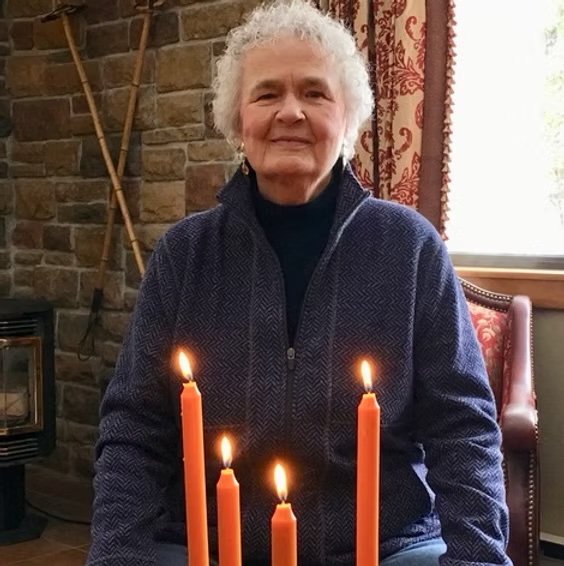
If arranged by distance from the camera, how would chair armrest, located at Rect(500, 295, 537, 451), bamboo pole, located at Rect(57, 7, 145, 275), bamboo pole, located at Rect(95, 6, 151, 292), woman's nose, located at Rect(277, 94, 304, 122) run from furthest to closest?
bamboo pole, located at Rect(57, 7, 145, 275), bamboo pole, located at Rect(95, 6, 151, 292), chair armrest, located at Rect(500, 295, 537, 451), woman's nose, located at Rect(277, 94, 304, 122)

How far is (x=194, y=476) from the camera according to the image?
2.65 feet

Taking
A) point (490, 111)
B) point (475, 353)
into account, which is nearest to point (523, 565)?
point (475, 353)

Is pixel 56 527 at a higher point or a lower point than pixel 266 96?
lower

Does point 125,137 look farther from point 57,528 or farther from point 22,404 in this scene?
point 57,528

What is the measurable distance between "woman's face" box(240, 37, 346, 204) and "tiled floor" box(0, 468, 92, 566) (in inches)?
73.2

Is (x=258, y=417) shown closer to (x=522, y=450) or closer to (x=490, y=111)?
(x=522, y=450)

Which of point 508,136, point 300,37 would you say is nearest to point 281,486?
point 300,37

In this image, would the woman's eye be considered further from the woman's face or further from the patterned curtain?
the patterned curtain

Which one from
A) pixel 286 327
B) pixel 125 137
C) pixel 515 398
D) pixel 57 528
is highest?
pixel 125 137

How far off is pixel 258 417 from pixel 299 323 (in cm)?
16

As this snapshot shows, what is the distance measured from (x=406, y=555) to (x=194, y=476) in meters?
0.71

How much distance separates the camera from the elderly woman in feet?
4.67

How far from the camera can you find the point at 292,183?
1584 mm

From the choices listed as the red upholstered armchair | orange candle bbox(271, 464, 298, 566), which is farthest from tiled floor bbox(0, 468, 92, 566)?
orange candle bbox(271, 464, 298, 566)
